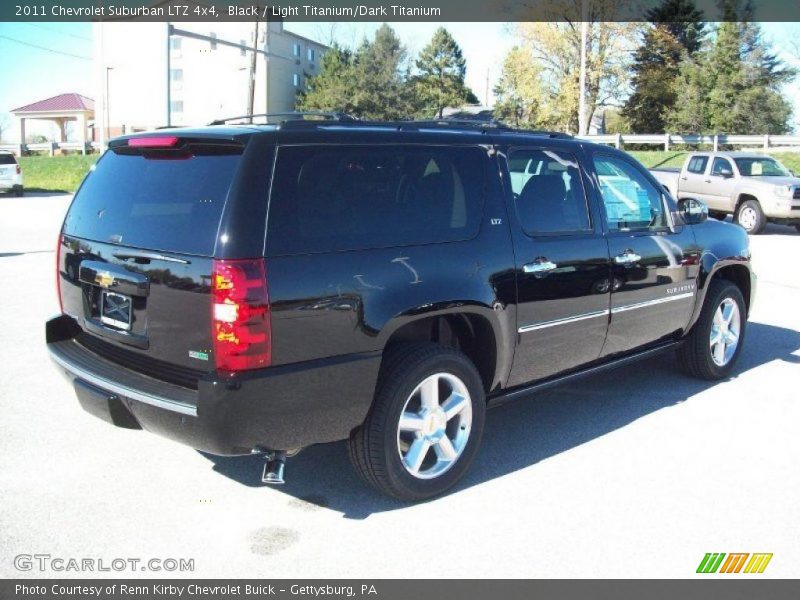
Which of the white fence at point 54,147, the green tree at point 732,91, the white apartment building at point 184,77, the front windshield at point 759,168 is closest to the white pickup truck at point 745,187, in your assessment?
the front windshield at point 759,168

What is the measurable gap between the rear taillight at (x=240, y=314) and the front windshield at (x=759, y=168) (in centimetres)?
1799

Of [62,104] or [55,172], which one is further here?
[62,104]

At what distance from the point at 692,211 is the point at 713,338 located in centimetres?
102

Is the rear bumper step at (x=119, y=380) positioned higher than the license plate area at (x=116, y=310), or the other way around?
the license plate area at (x=116, y=310)

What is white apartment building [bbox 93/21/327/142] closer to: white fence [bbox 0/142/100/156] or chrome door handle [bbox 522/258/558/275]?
white fence [bbox 0/142/100/156]

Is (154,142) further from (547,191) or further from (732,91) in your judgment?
(732,91)

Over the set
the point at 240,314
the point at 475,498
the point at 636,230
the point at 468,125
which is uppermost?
the point at 468,125

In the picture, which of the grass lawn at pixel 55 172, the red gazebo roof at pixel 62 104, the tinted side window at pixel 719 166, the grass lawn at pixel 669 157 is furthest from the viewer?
the red gazebo roof at pixel 62 104

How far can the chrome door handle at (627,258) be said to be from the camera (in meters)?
4.95

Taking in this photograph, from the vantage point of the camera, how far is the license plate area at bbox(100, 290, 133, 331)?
3684mm

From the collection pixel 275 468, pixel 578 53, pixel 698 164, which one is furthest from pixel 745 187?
pixel 578 53

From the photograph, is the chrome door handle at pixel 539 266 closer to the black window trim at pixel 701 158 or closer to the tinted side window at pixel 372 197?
the tinted side window at pixel 372 197

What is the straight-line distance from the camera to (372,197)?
377 cm
